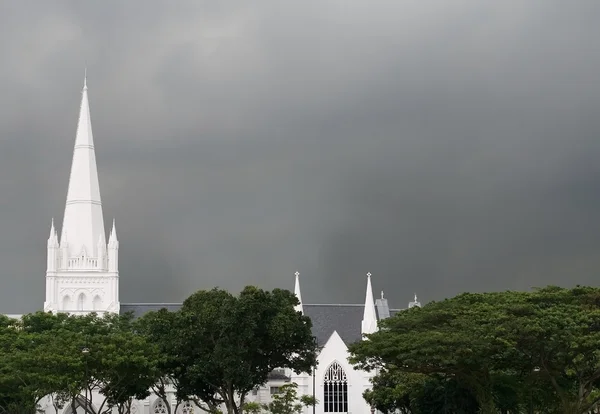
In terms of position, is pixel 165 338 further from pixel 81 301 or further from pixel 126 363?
pixel 81 301

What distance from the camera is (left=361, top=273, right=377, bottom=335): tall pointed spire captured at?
101312 mm

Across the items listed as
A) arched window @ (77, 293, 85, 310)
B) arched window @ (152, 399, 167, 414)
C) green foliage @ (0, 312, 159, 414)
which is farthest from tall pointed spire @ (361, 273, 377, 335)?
green foliage @ (0, 312, 159, 414)

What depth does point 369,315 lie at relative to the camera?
10219 centimetres

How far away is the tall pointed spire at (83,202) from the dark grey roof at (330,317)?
8970 millimetres

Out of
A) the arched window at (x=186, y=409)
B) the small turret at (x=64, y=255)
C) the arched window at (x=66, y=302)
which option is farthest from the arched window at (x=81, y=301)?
the arched window at (x=186, y=409)

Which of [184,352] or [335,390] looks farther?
[335,390]

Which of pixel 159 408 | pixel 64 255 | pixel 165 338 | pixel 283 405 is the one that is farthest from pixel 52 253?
pixel 165 338

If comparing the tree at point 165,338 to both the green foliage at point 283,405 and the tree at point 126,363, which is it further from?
the green foliage at point 283,405

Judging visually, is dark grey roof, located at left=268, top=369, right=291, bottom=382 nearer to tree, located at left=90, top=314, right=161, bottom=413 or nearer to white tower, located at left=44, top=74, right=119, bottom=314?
white tower, located at left=44, top=74, right=119, bottom=314

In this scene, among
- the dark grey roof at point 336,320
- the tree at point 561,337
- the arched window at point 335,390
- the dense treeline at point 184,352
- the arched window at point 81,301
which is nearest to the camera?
the tree at point 561,337

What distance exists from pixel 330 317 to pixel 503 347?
61275 mm

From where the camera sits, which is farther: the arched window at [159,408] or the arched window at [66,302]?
the arched window at [66,302]

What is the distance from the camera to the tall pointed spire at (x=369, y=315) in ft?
332

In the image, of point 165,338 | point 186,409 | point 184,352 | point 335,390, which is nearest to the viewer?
point 184,352
